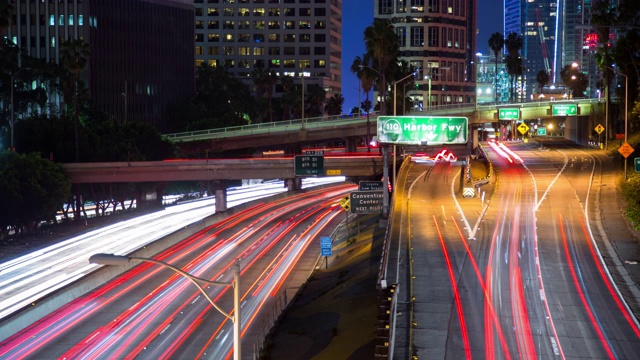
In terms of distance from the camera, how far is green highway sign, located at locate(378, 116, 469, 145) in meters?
56.9

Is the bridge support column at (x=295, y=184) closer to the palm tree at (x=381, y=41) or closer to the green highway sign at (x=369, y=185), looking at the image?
the palm tree at (x=381, y=41)

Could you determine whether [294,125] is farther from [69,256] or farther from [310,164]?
[69,256]

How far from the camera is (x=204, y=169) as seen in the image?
77.1 metres

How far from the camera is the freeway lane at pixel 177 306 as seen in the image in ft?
119

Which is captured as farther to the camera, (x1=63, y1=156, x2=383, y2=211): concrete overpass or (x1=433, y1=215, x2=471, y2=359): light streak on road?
(x1=63, y1=156, x2=383, y2=211): concrete overpass

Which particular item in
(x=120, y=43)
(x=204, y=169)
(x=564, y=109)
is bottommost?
(x=204, y=169)

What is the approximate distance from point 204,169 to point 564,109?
58576mm

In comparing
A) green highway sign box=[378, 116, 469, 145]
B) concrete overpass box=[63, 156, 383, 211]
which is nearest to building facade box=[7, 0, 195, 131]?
concrete overpass box=[63, 156, 383, 211]

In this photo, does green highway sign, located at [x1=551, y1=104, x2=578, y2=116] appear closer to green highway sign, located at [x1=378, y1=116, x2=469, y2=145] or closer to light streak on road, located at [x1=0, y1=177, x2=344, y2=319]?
light streak on road, located at [x1=0, y1=177, x2=344, y2=319]

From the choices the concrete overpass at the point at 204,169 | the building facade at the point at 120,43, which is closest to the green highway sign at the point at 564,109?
the concrete overpass at the point at 204,169

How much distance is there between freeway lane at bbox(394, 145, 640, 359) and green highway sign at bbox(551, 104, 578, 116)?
149 ft

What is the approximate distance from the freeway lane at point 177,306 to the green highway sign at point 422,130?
11751 mm

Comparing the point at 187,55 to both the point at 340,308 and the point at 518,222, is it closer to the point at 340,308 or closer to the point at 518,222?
the point at 518,222

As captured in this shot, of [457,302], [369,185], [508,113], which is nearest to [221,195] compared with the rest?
[369,185]
